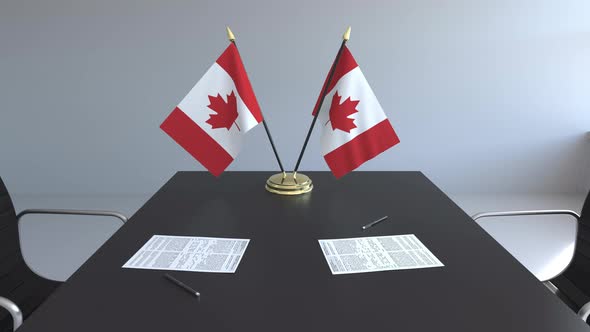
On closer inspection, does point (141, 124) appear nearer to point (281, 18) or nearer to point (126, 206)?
point (126, 206)

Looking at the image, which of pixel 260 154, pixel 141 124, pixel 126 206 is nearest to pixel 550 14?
pixel 260 154

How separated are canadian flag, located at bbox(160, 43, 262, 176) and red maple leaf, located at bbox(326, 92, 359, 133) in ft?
0.90

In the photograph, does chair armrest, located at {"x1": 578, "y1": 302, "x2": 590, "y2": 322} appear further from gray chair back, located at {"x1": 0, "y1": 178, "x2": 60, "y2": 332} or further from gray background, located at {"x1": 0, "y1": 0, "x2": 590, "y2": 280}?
gray background, located at {"x1": 0, "y1": 0, "x2": 590, "y2": 280}

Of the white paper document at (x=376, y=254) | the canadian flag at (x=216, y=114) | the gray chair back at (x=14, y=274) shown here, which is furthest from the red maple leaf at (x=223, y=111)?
the gray chair back at (x=14, y=274)

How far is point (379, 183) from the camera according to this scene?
1.80 meters

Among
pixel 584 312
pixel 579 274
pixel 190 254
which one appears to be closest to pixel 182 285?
pixel 190 254

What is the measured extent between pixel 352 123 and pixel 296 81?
6.24 feet

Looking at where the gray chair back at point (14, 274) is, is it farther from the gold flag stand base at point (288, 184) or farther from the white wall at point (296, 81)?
the white wall at point (296, 81)

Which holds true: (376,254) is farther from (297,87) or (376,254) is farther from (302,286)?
(297,87)

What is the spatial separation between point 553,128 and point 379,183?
253 cm

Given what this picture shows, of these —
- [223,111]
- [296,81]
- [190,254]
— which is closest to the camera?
[190,254]

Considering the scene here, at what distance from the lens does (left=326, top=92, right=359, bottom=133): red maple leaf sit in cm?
155

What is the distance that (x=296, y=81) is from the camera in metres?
3.38

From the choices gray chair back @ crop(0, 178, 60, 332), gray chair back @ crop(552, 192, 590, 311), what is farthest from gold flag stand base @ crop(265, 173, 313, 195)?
gray chair back @ crop(552, 192, 590, 311)
